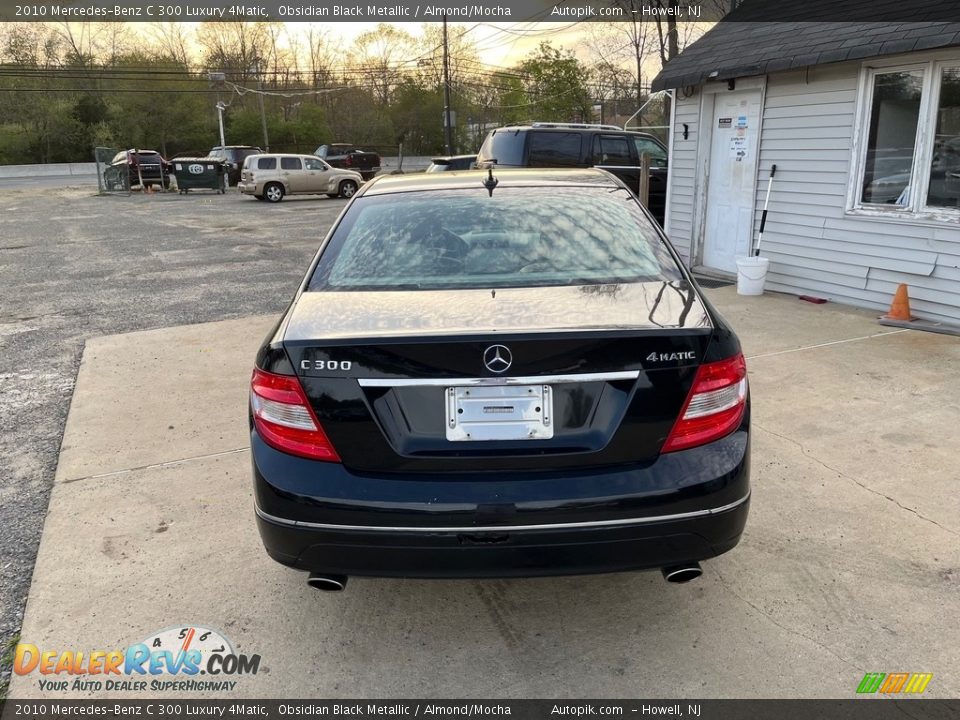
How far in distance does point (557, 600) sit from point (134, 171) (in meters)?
33.1

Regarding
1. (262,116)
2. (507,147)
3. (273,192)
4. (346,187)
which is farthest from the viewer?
(262,116)

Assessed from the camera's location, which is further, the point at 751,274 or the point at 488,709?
the point at 751,274

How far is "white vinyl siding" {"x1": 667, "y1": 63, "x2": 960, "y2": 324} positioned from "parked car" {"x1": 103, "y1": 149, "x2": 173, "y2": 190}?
28763mm

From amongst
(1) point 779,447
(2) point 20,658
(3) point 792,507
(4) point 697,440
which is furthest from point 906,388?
(2) point 20,658

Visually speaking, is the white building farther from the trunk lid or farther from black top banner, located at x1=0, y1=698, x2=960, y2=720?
the trunk lid

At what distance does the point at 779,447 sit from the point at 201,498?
320cm

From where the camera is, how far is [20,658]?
2570 millimetres

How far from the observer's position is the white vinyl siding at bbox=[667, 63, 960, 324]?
6793 mm

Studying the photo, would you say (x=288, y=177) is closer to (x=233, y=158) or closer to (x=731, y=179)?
(x=233, y=158)

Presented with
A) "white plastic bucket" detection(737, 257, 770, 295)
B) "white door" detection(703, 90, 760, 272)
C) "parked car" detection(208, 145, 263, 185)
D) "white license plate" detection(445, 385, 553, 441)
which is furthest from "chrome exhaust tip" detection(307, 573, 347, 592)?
"parked car" detection(208, 145, 263, 185)

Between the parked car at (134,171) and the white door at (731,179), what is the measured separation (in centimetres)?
2773

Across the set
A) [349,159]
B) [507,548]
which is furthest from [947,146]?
[349,159]

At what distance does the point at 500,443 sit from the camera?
2215 mm

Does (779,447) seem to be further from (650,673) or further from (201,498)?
(201,498)
